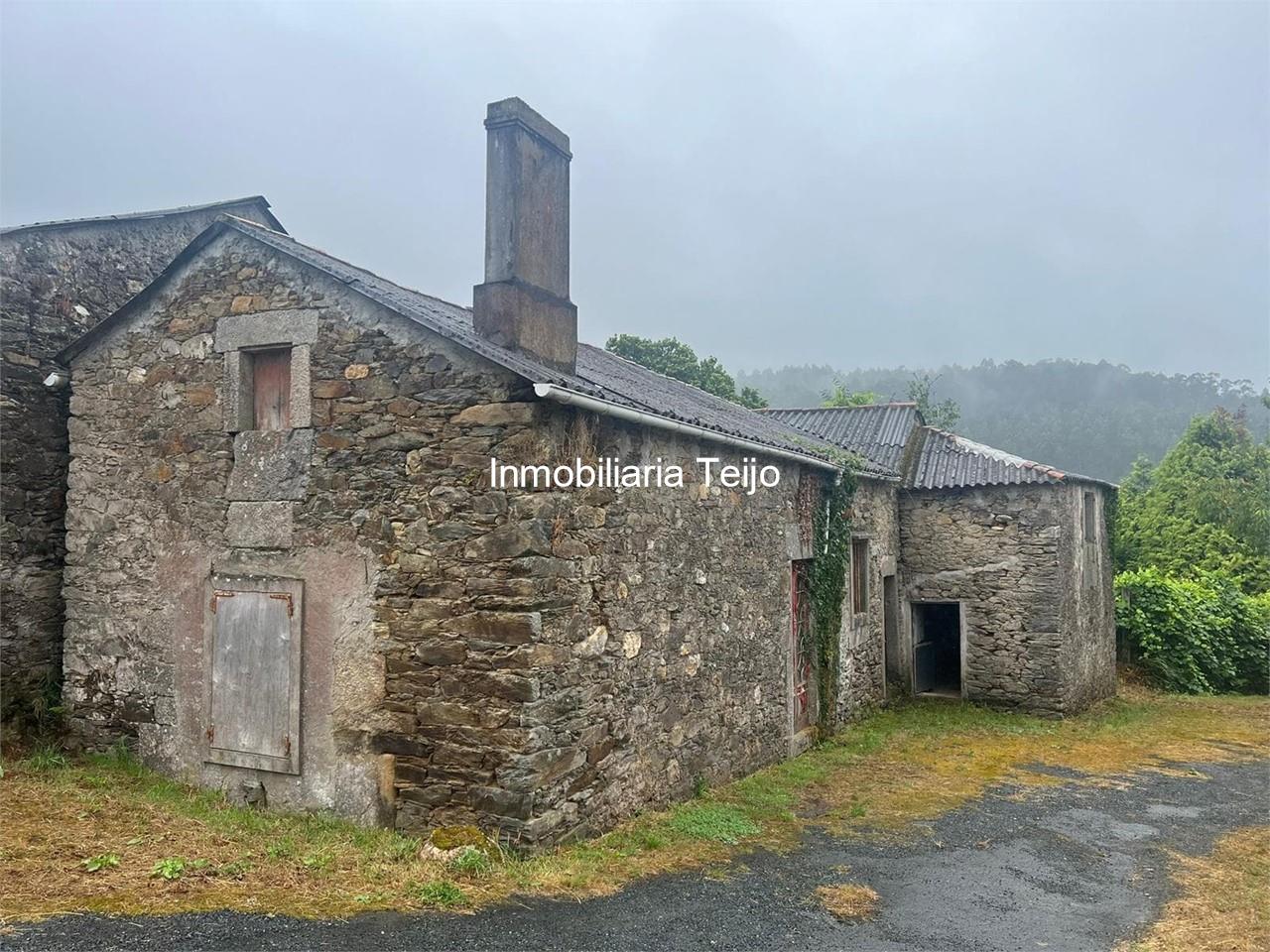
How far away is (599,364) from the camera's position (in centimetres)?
1047

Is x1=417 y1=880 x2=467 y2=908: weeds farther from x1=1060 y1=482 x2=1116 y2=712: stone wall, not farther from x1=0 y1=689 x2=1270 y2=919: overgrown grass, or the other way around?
x1=1060 y1=482 x2=1116 y2=712: stone wall

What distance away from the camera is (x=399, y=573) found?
6547 millimetres

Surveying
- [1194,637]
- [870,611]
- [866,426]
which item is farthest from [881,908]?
[1194,637]

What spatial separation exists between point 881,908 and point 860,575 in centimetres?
742

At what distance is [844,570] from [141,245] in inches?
354

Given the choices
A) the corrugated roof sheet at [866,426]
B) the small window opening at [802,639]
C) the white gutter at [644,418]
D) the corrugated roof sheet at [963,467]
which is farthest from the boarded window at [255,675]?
the corrugated roof sheet at [963,467]

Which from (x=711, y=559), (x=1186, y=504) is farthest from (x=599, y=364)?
(x=1186, y=504)

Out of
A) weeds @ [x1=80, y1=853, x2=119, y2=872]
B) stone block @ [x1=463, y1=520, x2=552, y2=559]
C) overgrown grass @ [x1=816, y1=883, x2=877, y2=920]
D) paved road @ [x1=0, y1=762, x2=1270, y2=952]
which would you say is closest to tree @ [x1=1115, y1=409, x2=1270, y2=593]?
paved road @ [x1=0, y1=762, x2=1270, y2=952]

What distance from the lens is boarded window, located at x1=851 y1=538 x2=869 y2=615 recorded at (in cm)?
1287

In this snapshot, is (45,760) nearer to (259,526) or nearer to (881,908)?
(259,526)

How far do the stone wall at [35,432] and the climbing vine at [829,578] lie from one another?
26.3 feet

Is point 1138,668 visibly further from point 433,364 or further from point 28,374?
point 28,374

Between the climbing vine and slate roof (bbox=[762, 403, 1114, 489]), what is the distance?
251 centimetres

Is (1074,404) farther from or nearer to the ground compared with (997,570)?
farther from the ground
